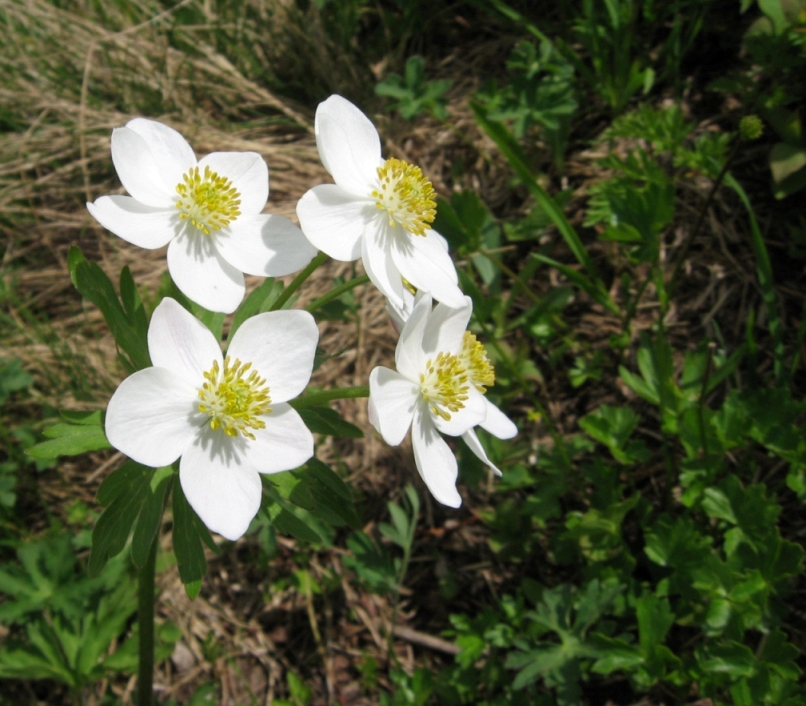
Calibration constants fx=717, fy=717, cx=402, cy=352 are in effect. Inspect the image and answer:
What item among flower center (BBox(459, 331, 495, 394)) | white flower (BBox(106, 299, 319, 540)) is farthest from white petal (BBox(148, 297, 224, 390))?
flower center (BBox(459, 331, 495, 394))

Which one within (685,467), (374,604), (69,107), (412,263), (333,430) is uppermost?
(412,263)

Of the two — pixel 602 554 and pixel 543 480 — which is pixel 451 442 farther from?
pixel 602 554

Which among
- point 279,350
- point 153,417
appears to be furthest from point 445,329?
point 153,417

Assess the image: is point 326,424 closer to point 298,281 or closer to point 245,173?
point 298,281

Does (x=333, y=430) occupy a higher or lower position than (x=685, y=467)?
higher

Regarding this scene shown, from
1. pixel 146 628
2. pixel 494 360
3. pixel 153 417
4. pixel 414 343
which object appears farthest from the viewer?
pixel 494 360

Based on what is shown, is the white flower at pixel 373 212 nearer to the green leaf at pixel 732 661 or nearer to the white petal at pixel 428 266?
the white petal at pixel 428 266

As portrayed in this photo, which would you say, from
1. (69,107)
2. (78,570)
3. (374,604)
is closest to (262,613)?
(374,604)
